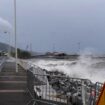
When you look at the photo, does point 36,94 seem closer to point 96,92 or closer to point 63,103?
point 63,103

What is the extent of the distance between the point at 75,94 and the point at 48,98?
1263mm

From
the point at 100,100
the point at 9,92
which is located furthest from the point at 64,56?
the point at 100,100

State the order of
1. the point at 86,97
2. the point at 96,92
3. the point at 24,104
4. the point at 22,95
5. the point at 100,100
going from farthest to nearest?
the point at 22,95 < the point at 24,104 < the point at 86,97 < the point at 96,92 < the point at 100,100

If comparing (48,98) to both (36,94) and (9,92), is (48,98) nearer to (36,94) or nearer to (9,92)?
(36,94)

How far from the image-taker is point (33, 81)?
16.0 metres

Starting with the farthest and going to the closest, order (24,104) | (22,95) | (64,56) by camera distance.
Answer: (64,56)
(22,95)
(24,104)

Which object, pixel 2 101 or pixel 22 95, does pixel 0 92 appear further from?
pixel 2 101

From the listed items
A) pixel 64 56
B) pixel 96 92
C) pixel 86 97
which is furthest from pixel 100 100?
pixel 64 56

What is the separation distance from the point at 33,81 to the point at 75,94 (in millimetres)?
1986

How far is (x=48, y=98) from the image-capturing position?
47.1ft

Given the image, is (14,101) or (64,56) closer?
(14,101)

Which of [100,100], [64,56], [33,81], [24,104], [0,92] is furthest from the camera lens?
[64,56]

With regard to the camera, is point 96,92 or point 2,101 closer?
point 96,92

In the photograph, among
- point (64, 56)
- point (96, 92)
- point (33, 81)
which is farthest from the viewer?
point (64, 56)
